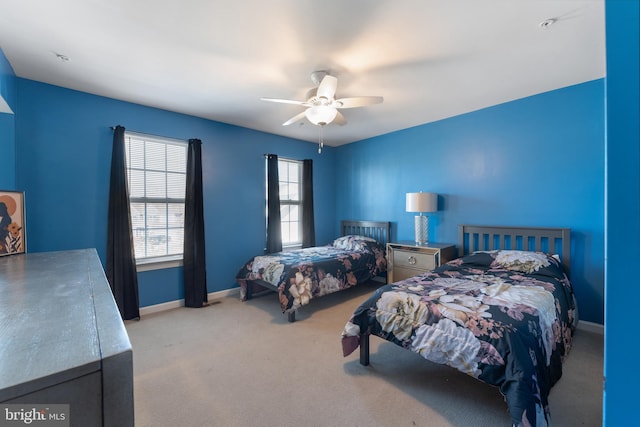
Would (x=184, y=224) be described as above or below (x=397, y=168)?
below

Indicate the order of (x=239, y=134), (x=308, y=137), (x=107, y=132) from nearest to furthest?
1. (x=107, y=132)
2. (x=239, y=134)
3. (x=308, y=137)

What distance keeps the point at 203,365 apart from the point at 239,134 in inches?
118

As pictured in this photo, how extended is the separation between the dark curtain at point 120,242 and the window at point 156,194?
0.61 ft

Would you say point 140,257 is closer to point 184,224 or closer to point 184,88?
point 184,224

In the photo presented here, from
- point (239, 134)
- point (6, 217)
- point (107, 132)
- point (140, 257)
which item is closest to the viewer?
point (6, 217)

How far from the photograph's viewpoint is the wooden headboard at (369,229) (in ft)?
14.6

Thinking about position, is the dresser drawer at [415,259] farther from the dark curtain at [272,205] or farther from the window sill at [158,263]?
the window sill at [158,263]

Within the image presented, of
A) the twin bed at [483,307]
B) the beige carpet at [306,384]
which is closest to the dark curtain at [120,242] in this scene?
the beige carpet at [306,384]

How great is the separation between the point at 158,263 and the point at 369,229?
10.5ft

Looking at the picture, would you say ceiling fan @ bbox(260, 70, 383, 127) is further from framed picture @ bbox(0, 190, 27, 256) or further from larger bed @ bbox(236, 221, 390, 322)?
framed picture @ bbox(0, 190, 27, 256)

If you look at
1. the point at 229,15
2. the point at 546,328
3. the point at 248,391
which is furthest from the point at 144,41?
the point at 546,328

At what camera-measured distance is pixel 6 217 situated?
5.91ft

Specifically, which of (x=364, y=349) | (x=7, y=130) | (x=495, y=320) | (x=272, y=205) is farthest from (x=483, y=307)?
(x=7, y=130)

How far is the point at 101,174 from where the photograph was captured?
295cm
